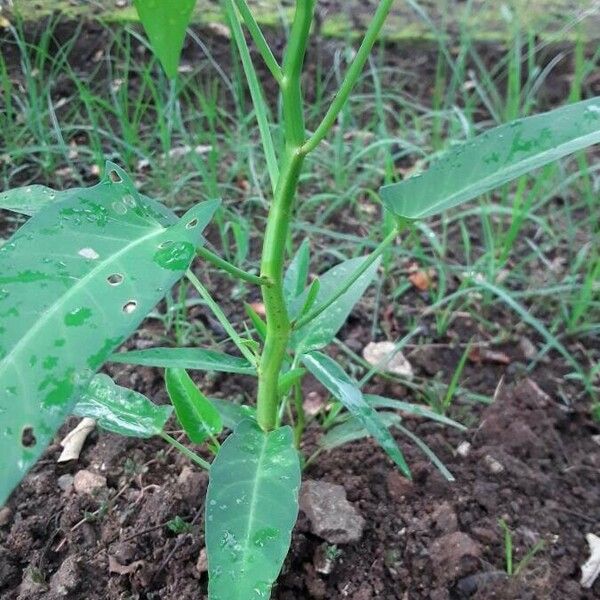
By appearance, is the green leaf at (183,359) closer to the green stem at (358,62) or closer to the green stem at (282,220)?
the green stem at (282,220)

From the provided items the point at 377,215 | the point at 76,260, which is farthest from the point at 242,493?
the point at 377,215

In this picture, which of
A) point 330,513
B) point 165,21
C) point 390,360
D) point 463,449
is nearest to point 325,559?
point 330,513

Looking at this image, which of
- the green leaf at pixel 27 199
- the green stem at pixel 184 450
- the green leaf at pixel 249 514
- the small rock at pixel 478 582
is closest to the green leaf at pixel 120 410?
the green stem at pixel 184 450

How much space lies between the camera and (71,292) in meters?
0.62

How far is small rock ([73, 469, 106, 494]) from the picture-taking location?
1064mm

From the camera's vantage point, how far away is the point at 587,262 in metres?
1.57

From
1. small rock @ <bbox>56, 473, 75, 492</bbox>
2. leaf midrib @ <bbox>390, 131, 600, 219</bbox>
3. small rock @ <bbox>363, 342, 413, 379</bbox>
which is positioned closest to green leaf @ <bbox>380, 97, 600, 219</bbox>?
leaf midrib @ <bbox>390, 131, 600, 219</bbox>

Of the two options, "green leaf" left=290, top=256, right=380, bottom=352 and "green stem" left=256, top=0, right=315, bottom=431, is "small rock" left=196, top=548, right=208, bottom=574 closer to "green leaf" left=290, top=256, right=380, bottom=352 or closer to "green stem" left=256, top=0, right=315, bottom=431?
"green stem" left=256, top=0, right=315, bottom=431

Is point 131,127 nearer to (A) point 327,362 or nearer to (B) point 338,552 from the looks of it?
(A) point 327,362

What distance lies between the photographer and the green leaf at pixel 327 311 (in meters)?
0.97

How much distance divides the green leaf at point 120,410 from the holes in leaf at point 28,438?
0.35m

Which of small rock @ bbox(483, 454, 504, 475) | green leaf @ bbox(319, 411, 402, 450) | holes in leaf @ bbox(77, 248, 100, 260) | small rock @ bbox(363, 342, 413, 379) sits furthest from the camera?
small rock @ bbox(363, 342, 413, 379)

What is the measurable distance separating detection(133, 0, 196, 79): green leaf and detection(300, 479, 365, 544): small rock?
61 cm

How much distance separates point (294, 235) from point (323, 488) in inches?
26.9
